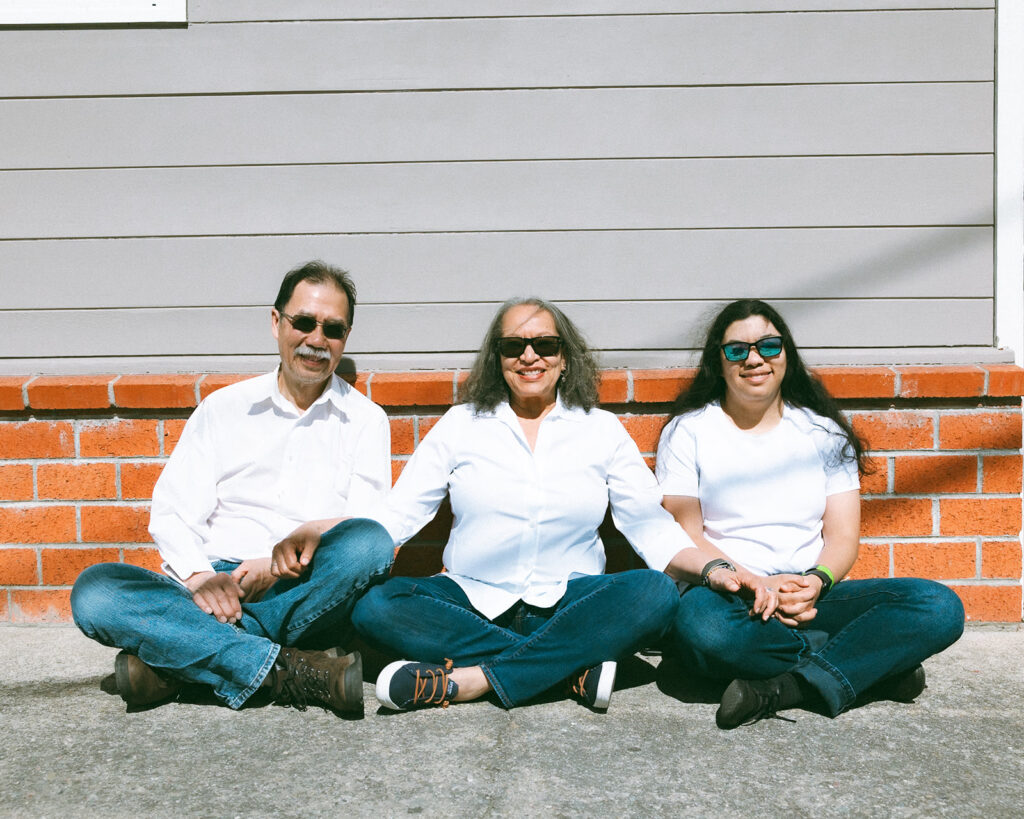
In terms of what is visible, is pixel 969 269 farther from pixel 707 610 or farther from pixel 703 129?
pixel 707 610

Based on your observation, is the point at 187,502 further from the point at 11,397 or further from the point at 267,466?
the point at 11,397

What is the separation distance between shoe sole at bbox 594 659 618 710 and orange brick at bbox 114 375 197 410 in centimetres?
167

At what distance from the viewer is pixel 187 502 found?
286 cm

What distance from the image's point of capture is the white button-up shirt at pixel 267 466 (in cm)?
289

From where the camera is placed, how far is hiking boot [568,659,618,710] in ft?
8.36

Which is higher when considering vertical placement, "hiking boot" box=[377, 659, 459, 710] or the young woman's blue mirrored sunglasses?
the young woman's blue mirrored sunglasses

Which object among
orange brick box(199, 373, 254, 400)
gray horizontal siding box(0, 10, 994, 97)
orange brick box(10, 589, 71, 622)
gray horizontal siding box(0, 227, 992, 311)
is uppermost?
gray horizontal siding box(0, 10, 994, 97)

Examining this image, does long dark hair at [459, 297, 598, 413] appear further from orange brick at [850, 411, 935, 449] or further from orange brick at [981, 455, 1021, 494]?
orange brick at [981, 455, 1021, 494]

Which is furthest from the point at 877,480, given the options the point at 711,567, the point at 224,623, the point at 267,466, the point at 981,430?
the point at 224,623

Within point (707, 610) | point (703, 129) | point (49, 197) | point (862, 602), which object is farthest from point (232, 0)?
point (862, 602)

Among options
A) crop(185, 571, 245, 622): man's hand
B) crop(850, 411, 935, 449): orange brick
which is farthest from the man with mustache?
crop(850, 411, 935, 449): orange brick

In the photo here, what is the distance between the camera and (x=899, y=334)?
3.25 m

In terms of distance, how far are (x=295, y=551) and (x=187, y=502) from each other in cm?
44

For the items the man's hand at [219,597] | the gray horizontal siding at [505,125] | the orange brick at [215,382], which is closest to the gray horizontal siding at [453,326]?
the orange brick at [215,382]
